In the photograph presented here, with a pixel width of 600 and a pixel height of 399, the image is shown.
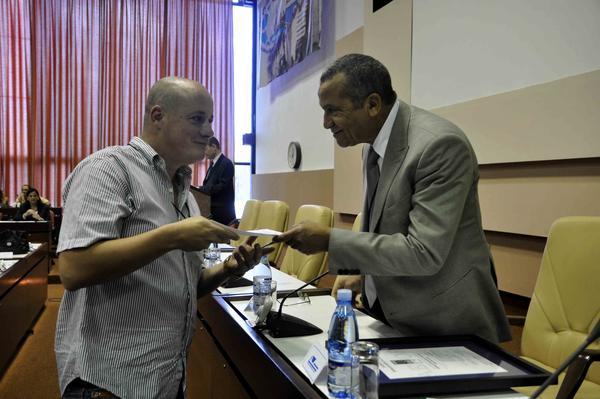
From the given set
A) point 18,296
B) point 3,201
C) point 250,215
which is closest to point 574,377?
point 250,215

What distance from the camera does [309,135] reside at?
5.91m

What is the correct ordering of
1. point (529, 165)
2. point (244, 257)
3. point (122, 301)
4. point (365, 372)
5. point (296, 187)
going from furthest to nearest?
point (296, 187), point (529, 165), point (244, 257), point (122, 301), point (365, 372)

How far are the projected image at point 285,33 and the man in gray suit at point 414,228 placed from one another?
4.05m

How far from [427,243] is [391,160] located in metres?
0.28

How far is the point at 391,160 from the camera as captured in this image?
4.71ft

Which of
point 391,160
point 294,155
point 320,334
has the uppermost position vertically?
point 294,155

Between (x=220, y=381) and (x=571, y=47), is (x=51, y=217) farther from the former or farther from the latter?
(x=571, y=47)

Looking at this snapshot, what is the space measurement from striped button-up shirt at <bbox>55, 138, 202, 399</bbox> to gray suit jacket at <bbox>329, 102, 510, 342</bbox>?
46 cm

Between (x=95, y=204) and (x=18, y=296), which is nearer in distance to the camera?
(x=95, y=204)

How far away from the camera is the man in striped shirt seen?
1146mm

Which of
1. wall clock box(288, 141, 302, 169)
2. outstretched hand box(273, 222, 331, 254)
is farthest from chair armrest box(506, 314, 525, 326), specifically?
wall clock box(288, 141, 302, 169)

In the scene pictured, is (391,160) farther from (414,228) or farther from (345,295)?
(345,295)

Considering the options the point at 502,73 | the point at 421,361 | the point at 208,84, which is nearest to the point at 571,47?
the point at 502,73

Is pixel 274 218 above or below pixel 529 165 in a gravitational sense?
below
